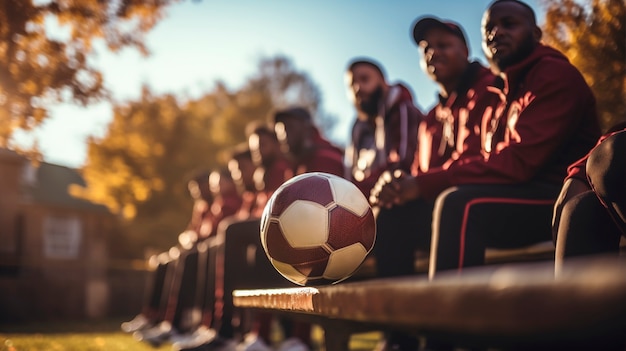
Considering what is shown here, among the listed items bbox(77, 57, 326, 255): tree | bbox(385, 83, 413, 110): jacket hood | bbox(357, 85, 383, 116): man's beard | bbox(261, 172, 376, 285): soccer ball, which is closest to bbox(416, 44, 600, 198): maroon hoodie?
bbox(261, 172, 376, 285): soccer ball

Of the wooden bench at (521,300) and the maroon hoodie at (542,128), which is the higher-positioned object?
the maroon hoodie at (542,128)

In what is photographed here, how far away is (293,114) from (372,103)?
105 cm

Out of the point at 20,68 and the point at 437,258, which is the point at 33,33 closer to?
the point at 20,68

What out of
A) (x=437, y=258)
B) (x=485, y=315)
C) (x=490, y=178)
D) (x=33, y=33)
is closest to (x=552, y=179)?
(x=490, y=178)

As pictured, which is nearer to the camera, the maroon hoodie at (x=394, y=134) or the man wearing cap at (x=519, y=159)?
the man wearing cap at (x=519, y=159)

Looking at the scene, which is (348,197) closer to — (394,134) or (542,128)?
(542,128)

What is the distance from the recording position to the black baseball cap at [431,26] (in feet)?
11.2

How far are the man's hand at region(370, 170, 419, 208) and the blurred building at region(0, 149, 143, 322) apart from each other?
7092mm

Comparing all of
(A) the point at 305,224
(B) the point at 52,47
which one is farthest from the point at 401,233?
(B) the point at 52,47

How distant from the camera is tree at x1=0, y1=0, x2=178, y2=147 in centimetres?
730

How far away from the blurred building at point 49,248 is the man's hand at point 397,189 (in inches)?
279

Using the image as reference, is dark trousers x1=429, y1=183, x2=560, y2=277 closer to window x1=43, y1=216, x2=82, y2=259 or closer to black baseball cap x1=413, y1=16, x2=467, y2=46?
black baseball cap x1=413, y1=16, x2=467, y2=46

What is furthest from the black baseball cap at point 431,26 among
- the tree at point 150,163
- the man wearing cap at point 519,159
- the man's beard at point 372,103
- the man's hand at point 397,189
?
the tree at point 150,163

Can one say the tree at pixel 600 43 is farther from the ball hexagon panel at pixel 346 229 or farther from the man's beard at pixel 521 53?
the ball hexagon panel at pixel 346 229
